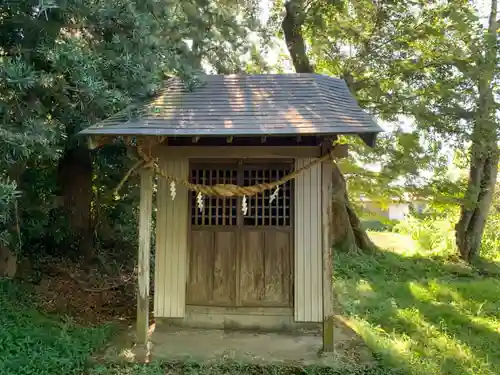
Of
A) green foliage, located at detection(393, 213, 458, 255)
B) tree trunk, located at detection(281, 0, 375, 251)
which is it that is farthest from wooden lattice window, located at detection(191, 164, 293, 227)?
green foliage, located at detection(393, 213, 458, 255)

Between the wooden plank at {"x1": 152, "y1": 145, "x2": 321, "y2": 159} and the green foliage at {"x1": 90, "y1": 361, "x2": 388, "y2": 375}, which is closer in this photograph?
the green foliage at {"x1": 90, "y1": 361, "x2": 388, "y2": 375}

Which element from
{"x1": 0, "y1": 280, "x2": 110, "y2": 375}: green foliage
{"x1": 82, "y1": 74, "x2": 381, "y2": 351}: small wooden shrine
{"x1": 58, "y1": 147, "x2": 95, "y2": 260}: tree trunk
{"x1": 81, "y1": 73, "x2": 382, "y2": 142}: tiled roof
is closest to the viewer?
{"x1": 0, "y1": 280, "x2": 110, "y2": 375}: green foliage

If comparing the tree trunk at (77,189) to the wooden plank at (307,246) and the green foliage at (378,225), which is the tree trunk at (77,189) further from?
the green foliage at (378,225)

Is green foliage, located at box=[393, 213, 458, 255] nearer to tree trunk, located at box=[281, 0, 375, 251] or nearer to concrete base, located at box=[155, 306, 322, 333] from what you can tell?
tree trunk, located at box=[281, 0, 375, 251]

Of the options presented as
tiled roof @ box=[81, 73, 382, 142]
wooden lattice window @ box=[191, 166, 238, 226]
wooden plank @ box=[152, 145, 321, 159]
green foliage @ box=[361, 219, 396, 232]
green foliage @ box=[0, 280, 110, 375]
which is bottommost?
green foliage @ box=[0, 280, 110, 375]

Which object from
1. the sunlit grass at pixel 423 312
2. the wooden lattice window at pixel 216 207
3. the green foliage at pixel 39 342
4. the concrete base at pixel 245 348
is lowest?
the sunlit grass at pixel 423 312

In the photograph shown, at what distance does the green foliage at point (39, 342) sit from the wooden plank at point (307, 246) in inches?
98.0

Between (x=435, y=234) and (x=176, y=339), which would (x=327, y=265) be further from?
(x=435, y=234)

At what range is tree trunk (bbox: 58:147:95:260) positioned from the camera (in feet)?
24.1

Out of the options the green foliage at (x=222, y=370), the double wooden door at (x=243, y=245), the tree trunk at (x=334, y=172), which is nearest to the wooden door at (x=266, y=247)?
the double wooden door at (x=243, y=245)

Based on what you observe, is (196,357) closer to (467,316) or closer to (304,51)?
(467,316)

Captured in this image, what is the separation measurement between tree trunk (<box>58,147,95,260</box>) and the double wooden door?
2845 millimetres

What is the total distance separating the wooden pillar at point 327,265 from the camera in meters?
4.72

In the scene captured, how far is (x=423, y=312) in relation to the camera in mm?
7000
